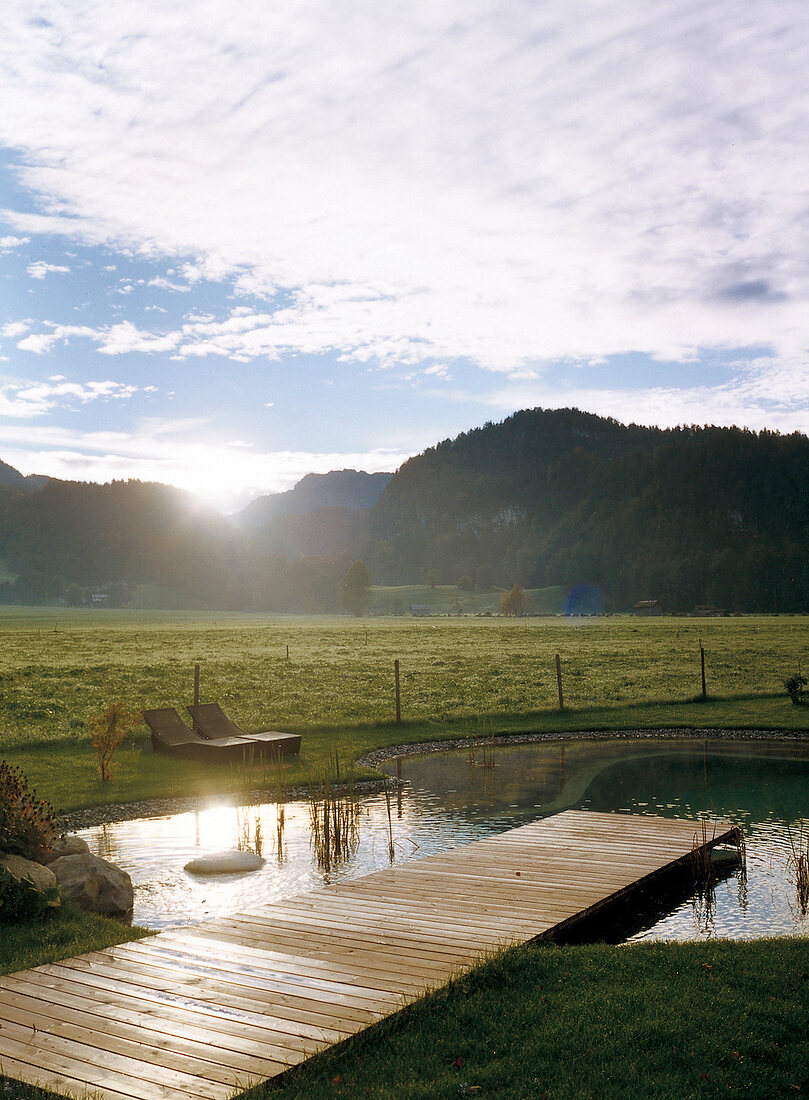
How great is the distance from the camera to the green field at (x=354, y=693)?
22609mm

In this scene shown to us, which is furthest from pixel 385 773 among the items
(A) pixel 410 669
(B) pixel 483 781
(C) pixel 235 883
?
(A) pixel 410 669

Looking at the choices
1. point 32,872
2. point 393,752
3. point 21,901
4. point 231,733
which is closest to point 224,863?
point 32,872

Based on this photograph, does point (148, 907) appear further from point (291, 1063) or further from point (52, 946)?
point (291, 1063)

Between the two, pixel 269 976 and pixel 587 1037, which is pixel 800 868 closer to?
pixel 587 1037

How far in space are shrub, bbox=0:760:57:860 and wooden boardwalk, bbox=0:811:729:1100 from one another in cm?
323

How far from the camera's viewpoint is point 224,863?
1340 centimetres

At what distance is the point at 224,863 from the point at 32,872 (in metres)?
3.59

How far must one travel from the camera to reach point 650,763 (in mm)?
22672

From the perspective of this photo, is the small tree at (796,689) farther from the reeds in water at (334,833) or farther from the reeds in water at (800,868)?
the reeds in water at (334,833)

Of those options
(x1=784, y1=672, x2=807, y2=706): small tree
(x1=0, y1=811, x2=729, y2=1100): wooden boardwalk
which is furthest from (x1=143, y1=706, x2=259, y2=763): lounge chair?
(x1=784, y1=672, x2=807, y2=706): small tree

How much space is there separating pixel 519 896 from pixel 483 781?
33.2ft

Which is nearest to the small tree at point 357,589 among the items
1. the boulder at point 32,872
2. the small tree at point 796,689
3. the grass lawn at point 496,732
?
the grass lawn at point 496,732

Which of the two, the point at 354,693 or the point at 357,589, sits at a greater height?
the point at 357,589

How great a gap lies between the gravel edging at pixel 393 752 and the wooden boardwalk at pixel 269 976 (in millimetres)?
7570
